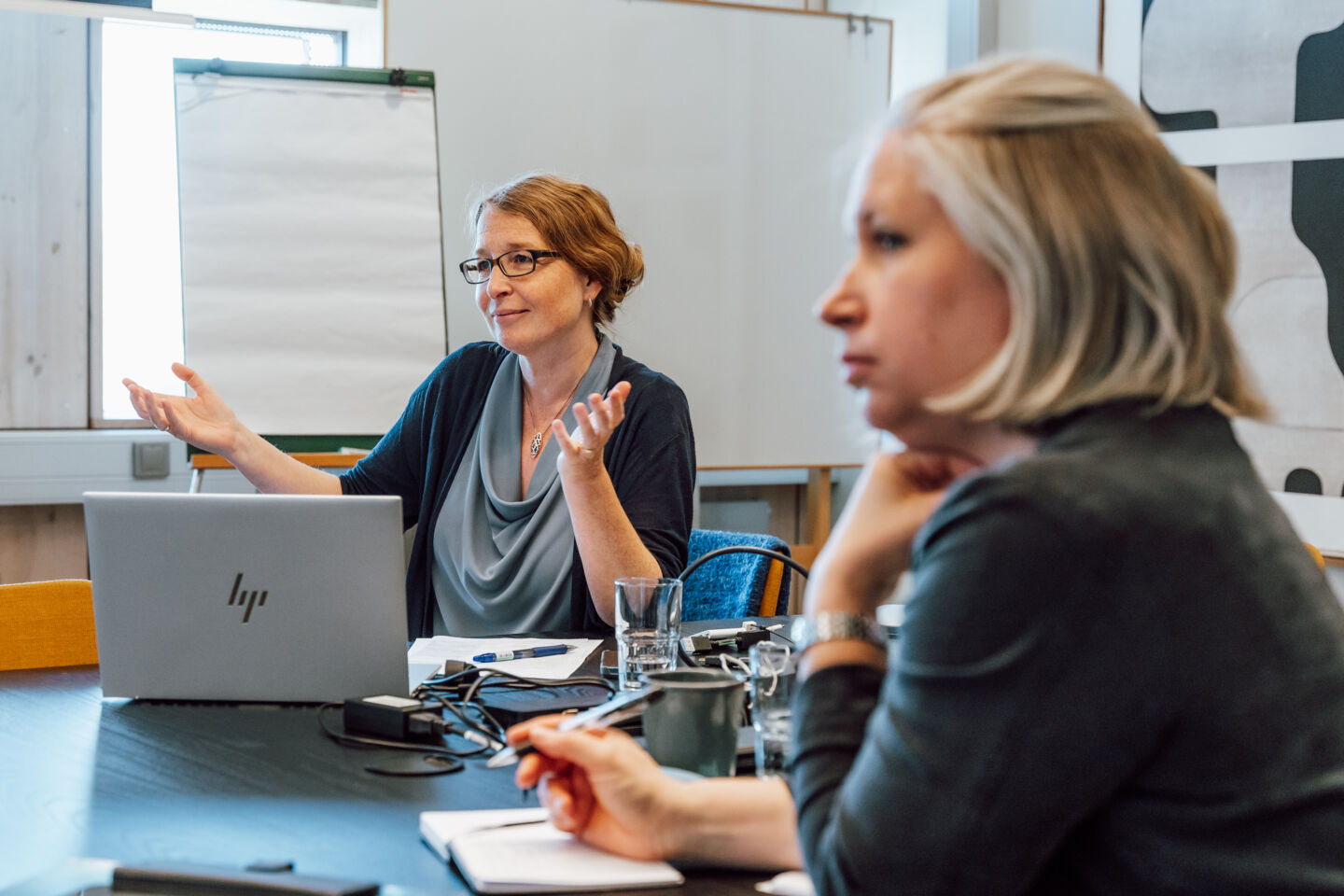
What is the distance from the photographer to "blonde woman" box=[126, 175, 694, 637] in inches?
79.7

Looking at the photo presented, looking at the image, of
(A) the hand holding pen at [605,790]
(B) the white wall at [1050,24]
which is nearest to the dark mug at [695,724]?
(A) the hand holding pen at [605,790]

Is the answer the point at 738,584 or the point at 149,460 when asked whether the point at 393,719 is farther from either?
the point at 149,460

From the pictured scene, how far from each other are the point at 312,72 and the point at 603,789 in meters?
2.77

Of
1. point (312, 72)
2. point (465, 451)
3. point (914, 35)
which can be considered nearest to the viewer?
point (465, 451)

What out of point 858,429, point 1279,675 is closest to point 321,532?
point 858,429

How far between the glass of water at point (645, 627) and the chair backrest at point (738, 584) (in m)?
0.55

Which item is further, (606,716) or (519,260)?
(519,260)

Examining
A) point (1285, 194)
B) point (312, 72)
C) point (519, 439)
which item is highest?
point (312, 72)

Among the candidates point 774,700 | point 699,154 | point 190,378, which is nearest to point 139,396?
point 190,378

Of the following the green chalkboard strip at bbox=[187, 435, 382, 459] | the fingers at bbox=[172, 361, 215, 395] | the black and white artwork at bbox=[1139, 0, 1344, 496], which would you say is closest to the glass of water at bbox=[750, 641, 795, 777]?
the fingers at bbox=[172, 361, 215, 395]

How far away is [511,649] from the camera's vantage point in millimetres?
1622

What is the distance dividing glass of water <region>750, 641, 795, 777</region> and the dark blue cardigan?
2.72ft

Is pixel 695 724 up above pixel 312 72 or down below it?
below

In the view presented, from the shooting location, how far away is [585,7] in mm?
3516
